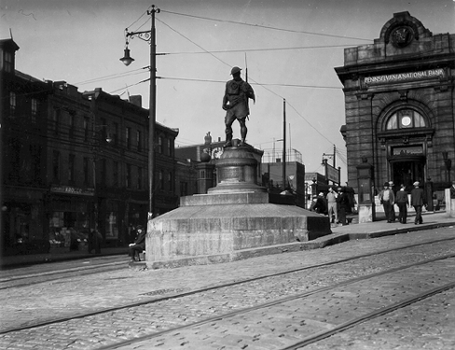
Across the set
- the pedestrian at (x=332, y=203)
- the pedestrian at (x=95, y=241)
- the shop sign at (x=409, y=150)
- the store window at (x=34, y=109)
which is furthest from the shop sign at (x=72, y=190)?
the shop sign at (x=409, y=150)

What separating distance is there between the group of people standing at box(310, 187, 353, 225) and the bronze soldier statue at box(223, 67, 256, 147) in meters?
6.06

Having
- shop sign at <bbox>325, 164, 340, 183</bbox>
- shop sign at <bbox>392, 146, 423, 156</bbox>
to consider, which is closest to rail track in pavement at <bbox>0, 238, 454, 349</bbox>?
shop sign at <bbox>392, 146, 423, 156</bbox>

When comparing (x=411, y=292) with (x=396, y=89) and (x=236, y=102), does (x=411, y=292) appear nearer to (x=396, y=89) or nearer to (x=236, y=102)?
(x=236, y=102)

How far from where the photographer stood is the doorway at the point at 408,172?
35781 millimetres

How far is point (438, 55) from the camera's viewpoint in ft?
118

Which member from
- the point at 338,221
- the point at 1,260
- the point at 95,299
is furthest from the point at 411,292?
the point at 1,260

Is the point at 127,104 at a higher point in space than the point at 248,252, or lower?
higher

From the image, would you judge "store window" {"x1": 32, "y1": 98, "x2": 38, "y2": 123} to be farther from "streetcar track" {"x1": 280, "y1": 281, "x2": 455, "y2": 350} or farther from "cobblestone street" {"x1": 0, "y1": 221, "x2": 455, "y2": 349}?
"streetcar track" {"x1": 280, "y1": 281, "x2": 455, "y2": 350}

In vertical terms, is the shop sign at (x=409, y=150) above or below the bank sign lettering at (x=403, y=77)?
below

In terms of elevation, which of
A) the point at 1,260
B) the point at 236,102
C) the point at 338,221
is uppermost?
the point at 236,102

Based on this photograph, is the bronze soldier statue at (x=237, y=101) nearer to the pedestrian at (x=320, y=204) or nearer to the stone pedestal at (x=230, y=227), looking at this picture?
the stone pedestal at (x=230, y=227)

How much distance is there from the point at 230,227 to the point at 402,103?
84.3 feet

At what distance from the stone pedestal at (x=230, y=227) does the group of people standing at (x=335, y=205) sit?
620 cm

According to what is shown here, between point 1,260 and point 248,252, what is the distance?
661 inches
